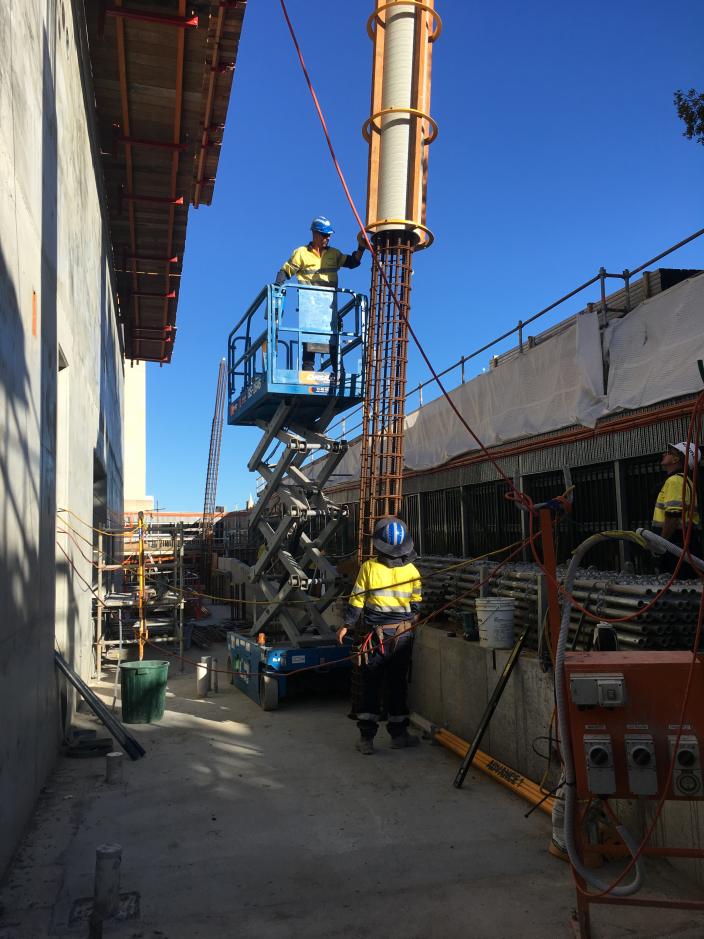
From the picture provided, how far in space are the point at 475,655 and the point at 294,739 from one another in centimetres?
228

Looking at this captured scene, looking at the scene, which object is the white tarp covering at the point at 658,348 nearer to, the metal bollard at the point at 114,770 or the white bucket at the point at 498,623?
the white bucket at the point at 498,623

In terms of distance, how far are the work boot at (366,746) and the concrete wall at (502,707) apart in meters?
0.97

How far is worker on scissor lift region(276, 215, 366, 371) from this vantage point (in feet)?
33.0

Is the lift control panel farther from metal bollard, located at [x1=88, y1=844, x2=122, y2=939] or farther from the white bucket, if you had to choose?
the white bucket

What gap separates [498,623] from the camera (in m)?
6.69

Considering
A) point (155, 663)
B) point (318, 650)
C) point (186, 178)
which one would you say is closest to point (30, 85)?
point (155, 663)

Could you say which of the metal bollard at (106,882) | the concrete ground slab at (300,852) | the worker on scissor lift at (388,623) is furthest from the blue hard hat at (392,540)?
the metal bollard at (106,882)

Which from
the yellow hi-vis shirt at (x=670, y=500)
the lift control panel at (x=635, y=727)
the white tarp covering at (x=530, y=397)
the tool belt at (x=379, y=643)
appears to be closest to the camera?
the lift control panel at (x=635, y=727)

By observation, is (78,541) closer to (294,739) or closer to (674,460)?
(294,739)

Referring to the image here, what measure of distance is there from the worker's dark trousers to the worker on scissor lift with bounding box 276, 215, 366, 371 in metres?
4.27

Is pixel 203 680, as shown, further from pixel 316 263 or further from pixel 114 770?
pixel 316 263

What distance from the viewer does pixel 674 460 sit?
18.9ft

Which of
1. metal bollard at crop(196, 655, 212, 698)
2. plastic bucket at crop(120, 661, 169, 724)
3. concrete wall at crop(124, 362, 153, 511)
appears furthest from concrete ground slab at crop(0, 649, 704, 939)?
concrete wall at crop(124, 362, 153, 511)

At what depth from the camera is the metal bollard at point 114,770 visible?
636 centimetres
